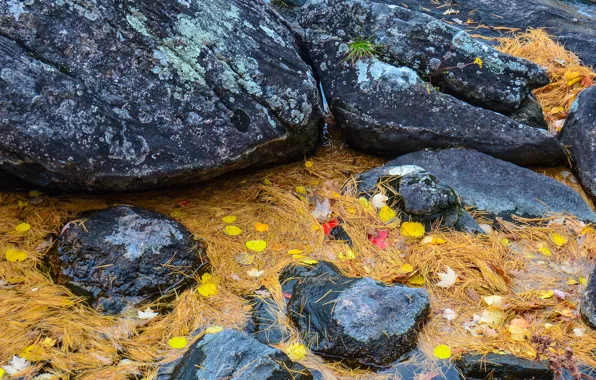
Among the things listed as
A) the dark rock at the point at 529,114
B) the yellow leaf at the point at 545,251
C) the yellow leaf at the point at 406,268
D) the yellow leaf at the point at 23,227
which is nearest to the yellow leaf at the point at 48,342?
the yellow leaf at the point at 23,227

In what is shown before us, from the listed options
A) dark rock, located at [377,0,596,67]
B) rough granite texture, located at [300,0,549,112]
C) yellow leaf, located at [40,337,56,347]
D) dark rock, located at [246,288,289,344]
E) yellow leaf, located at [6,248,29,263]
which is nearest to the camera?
yellow leaf, located at [40,337,56,347]

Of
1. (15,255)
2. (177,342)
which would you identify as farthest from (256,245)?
(15,255)

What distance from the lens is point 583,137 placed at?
4.43m

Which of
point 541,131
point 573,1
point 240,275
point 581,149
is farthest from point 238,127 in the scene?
point 573,1

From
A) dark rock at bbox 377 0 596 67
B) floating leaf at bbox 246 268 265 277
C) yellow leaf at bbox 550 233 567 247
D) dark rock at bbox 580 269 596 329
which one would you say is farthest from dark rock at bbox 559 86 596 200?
floating leaf at bbox 246 268 265 277

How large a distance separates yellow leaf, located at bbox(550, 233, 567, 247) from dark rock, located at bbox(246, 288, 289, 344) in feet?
6.10

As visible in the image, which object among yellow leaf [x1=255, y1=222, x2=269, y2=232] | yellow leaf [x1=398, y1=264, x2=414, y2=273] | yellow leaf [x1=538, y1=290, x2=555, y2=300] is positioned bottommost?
yellow leaf [x1=255, y1=222, x2=269, y2=232]

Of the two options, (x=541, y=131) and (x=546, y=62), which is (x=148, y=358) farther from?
(x=546, y=62)

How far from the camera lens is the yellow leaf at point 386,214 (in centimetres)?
372

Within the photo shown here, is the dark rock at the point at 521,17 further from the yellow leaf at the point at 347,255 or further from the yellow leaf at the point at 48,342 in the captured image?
the yellow leaf at the point at 48,342

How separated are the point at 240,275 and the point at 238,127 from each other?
94 centimetres

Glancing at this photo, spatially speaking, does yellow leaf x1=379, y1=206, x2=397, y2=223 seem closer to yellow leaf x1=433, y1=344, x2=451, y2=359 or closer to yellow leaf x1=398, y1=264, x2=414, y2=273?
yellow leaf x1=398, y1=264, x2=414, y2=273

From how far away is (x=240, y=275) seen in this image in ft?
11.1

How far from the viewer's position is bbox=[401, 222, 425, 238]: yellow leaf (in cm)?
363
